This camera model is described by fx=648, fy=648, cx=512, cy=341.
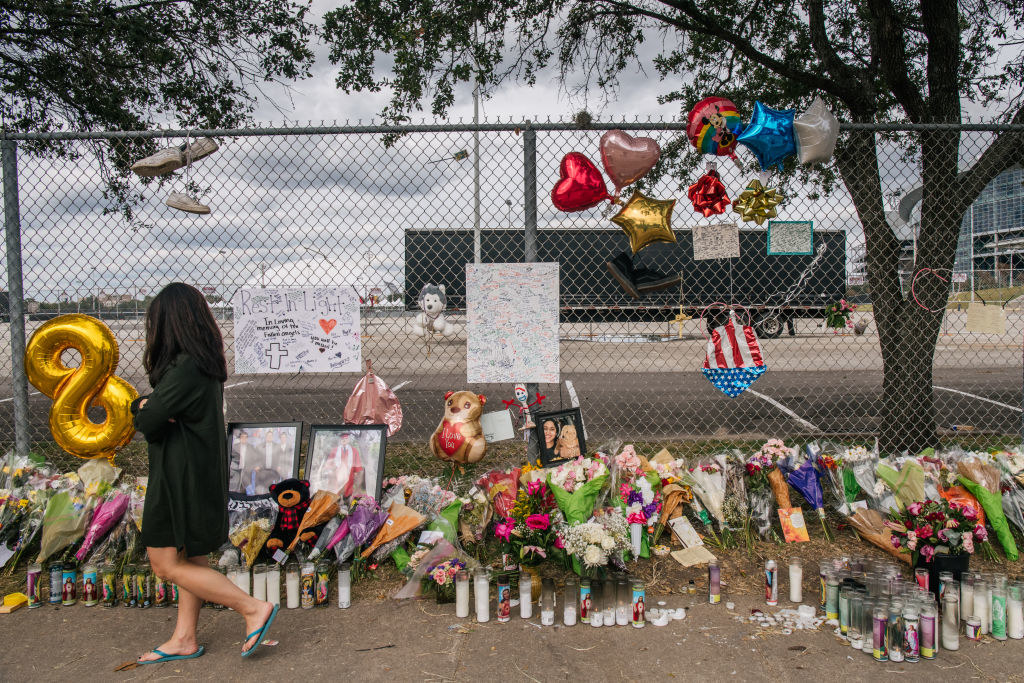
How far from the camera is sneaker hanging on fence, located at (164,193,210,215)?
148 inches

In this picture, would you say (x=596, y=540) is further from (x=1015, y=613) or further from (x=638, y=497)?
(x=1015, y=613)

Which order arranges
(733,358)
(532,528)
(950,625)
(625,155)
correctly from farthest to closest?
1. (733,358)
2. (625,155)
3. (532,528)
4. (950,625)

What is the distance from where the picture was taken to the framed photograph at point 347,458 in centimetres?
361

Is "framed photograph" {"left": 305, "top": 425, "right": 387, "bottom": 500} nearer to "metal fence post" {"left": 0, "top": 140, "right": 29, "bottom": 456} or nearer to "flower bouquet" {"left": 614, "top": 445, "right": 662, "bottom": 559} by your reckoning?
"flower bouquet" {"left": 614, "top": 445, "right": 662, "bottom": 559}

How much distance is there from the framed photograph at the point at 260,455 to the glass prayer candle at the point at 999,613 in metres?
3.41

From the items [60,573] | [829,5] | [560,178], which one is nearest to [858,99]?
[829,5]

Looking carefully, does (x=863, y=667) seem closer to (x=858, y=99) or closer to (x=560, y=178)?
(x=560, y=178)

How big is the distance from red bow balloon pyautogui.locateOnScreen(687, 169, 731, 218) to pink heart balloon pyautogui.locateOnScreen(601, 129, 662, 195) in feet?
1.07

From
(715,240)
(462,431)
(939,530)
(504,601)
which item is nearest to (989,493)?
(939,530)

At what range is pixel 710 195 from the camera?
3803mm

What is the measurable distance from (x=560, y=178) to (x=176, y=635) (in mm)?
2923

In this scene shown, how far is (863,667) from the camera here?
2549 millimetres

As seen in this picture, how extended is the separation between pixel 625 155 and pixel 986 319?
8.47ft

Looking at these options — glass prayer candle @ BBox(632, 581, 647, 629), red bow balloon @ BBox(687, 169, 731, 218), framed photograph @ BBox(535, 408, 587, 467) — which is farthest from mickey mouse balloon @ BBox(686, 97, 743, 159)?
glass prayer candle @ BBox(632, 581, 647, 629)
